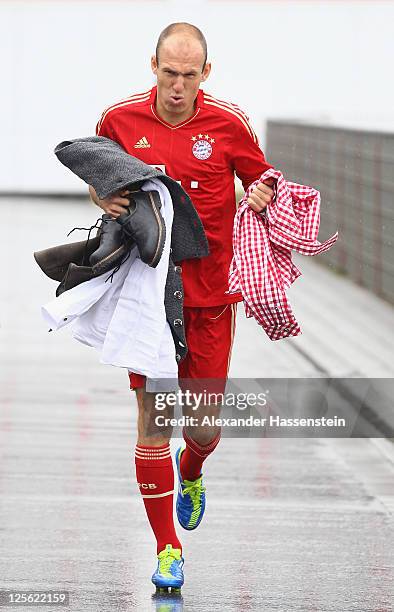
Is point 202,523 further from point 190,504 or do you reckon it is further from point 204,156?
point 204,156

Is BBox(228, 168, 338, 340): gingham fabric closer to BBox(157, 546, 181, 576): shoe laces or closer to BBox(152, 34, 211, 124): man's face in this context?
BBox(152, 34, 211, 124): man's face

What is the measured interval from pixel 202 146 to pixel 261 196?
0.99 ft

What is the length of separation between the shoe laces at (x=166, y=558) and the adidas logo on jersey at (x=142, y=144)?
1.54 m

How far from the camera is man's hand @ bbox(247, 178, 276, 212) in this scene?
6.90 metres

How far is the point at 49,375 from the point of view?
13.0m

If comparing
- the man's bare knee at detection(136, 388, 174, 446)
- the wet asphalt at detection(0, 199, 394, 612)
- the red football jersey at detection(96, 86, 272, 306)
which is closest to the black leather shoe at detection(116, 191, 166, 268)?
the red football jersey at detection(96, 86, 272, 306)

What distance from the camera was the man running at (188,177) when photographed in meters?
6.78

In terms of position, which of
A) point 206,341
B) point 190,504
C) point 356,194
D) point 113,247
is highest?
point 113,247

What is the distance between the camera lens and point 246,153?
22.9 feet

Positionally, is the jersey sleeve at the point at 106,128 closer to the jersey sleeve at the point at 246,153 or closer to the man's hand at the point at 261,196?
the jersey sleeve at the point at 246,153

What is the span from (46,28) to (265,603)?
29.3 meters

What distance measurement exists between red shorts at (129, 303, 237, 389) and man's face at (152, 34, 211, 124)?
32.1 inches

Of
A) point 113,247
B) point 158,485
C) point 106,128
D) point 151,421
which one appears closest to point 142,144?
point 106,128

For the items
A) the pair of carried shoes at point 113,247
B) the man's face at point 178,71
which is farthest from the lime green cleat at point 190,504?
the man's face at point 178,71
